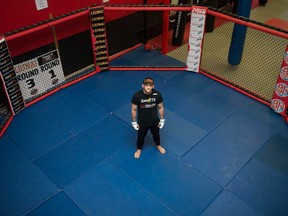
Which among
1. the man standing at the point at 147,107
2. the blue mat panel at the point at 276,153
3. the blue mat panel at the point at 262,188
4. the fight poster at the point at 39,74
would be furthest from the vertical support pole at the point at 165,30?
the blue mat panel at the point at 262,188

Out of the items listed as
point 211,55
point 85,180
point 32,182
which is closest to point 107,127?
point 85,180

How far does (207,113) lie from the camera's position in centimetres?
712

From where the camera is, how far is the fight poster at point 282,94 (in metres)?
6.50

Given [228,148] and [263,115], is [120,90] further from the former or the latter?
[263,115]

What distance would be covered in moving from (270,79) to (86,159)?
5186 millimetres

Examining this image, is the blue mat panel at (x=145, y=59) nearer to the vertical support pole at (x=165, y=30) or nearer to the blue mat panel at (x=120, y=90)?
the vertical support pole at (x=165, y=30)

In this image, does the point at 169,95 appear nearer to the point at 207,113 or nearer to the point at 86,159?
the point at 207,113

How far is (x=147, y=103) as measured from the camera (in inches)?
215

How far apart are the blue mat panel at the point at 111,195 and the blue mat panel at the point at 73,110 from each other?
1360 millimetres

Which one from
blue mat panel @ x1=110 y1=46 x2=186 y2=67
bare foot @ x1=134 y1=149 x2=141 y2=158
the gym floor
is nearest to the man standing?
bare foot @ x1=134 y1=149 x2=141 y2=158

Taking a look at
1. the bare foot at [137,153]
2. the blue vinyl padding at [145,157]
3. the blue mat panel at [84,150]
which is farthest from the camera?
the bare foot at [137,153]

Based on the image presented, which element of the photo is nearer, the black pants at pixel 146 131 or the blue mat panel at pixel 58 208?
the blue mat panel at pixel 58 208

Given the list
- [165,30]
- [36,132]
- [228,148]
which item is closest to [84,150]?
[36,132]

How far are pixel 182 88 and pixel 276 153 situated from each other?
9.06 feet
